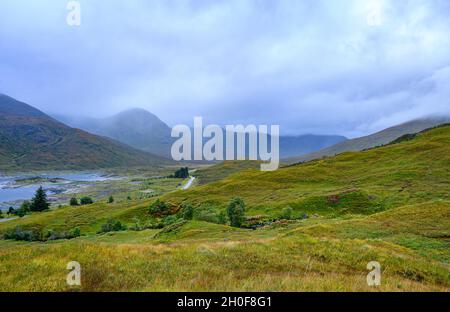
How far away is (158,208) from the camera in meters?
101

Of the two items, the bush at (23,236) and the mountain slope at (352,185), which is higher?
the mountain slope at (352,185)

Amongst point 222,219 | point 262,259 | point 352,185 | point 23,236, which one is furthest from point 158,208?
point 262,259

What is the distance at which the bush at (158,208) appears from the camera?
99188 millimetres

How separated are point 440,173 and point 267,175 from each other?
57793 mm

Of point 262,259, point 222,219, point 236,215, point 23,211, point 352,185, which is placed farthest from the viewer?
point 23,211

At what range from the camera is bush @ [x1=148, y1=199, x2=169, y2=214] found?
99188mm

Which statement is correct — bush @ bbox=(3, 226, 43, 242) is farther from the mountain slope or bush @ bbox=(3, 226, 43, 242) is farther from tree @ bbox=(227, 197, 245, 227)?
the mountain slope

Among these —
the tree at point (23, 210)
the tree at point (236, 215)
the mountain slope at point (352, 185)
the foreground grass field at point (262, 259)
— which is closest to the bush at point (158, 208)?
the mountain slope at point (352, 185)

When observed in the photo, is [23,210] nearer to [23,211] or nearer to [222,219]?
[23,211]

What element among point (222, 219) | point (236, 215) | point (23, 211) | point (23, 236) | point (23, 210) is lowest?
point (23, 211)

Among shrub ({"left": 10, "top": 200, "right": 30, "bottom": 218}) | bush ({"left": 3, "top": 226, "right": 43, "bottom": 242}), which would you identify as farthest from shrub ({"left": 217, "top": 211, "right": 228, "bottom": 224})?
shrub ({"left": 10, "top": 200, "right": 30, "bottom": 218})

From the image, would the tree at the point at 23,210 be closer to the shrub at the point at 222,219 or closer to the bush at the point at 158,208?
the bush at the point at 158,208
